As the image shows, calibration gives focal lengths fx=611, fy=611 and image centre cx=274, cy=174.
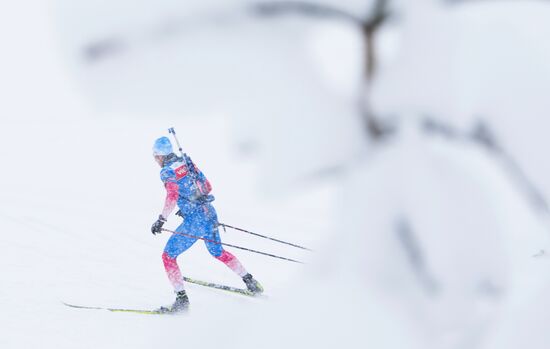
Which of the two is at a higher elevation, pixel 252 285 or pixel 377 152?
pixel 252 285

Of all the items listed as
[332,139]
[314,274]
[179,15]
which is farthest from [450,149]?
[179,15]

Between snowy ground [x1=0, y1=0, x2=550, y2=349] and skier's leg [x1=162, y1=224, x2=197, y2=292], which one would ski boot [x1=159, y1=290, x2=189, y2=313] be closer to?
skier's leg [x1=162, y1=224, x2=197, y2=292]

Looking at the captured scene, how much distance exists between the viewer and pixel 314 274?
1822 mm

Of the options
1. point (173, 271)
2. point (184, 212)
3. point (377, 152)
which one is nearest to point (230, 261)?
point (173, 271)

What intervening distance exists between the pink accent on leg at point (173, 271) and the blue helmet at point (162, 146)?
111 cm

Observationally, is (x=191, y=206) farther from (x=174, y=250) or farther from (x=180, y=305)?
(x=180, y=305)

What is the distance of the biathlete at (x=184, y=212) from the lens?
5.60 meters

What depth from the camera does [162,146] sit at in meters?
5.50

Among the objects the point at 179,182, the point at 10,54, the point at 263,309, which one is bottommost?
the point at 263,309

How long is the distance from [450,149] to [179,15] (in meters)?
0.76

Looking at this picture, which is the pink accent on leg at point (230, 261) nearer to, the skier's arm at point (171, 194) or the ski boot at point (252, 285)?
the ski boot at point (252, 285)

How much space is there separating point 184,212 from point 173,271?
0.61 meters

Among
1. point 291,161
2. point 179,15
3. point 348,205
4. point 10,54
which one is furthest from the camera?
point 10,54

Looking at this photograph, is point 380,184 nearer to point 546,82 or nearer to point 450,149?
point 450,149
